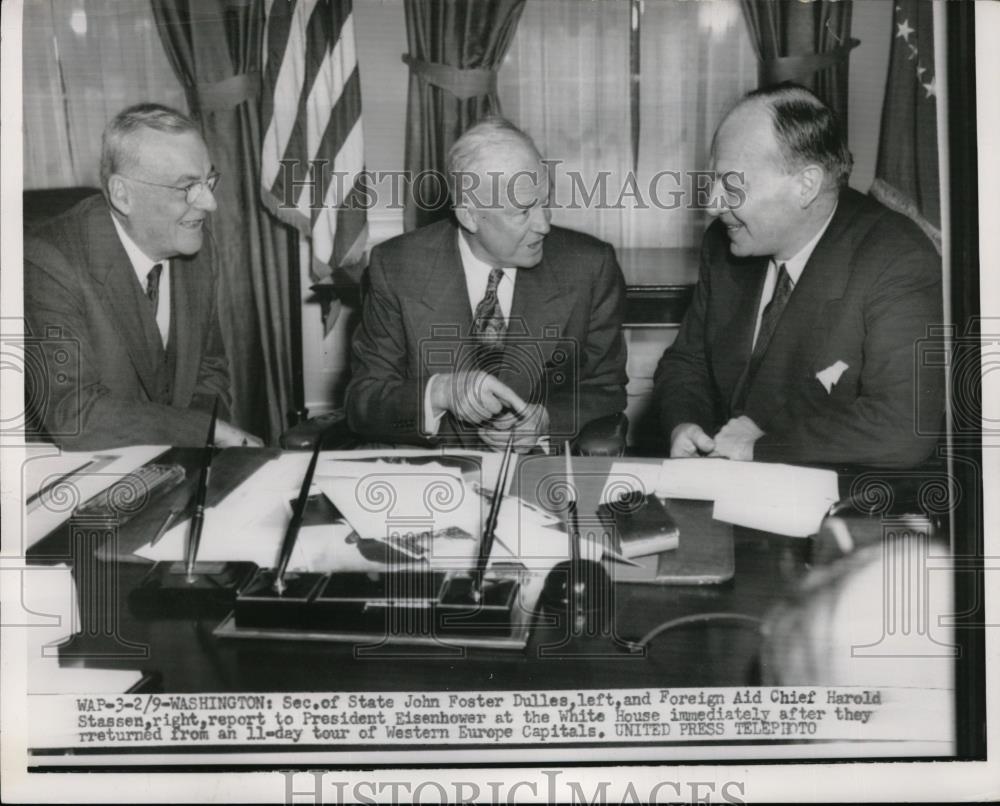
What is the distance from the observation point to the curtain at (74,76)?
1666 millimetres

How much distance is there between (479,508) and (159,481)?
2.02ft

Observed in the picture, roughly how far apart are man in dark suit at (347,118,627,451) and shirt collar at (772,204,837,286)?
342 millimetres

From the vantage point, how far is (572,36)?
66.5 inches

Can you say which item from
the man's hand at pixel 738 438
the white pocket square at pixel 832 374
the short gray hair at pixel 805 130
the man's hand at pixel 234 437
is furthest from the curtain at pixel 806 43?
the man's hand at pixel 234 437

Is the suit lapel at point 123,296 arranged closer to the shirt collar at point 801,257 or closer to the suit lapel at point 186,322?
the suit lapel at point 186,322

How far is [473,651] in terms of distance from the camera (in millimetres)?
1574

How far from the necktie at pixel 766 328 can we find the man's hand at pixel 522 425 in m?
0.39

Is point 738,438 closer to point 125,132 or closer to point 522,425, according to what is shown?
point 522,425

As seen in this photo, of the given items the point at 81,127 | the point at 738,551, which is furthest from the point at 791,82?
the point at 81,127

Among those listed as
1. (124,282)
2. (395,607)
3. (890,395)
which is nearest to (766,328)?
(890,395)

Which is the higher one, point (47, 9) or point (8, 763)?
point (47, 9)

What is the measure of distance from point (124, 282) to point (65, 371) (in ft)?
0.69

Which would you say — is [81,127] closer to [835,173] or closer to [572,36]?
[572,36]

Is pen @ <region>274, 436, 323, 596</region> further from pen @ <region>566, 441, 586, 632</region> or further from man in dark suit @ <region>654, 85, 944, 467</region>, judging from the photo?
man in dark suit @ <region>654, 85, 944, 467</region>
